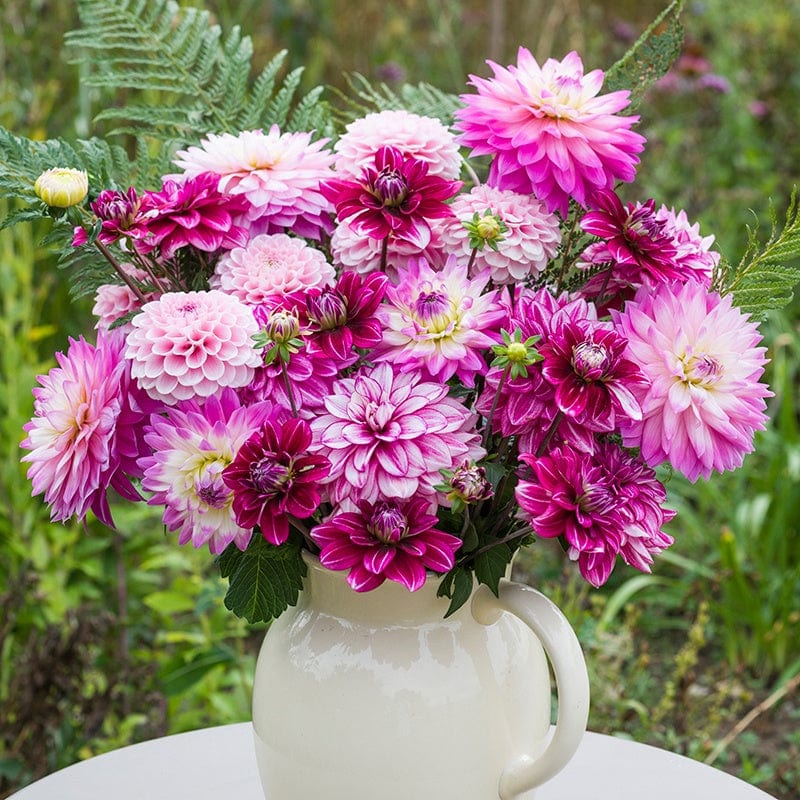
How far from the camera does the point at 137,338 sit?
28.8 inches

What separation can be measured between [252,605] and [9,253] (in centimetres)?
132

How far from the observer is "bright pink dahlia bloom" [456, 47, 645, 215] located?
790 millimetres

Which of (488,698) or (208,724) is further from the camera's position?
(208,724)

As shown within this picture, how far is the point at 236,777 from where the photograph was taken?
1.04 metres

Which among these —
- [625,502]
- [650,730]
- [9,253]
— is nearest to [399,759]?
[625,502]

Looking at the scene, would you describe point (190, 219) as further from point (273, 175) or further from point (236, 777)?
point (236, 777)

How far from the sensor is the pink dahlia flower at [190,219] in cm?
79

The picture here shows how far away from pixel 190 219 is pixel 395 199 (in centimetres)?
14

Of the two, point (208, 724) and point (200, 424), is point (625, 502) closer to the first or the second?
point (200, 424)

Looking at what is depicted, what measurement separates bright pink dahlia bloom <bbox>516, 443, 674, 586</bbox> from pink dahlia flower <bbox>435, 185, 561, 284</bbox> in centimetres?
12

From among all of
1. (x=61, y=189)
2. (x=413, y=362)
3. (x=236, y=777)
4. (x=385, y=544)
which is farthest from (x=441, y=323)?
(x=236, y=777)

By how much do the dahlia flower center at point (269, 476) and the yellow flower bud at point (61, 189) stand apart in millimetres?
205

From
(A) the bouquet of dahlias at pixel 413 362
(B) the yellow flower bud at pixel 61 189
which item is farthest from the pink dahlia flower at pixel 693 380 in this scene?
(B) the yellow flower bud at pixel 61 189

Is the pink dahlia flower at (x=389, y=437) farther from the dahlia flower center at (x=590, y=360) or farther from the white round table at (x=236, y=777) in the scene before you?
the white round table at (x=236, y=777)
